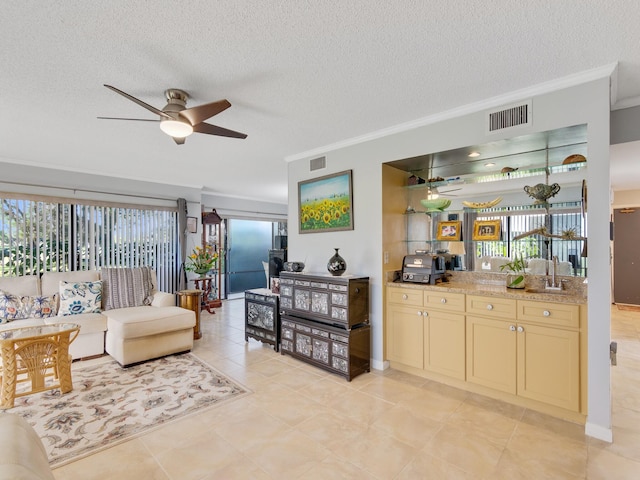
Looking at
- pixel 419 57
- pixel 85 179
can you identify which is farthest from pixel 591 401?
pixel 85 179

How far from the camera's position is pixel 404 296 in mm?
3301

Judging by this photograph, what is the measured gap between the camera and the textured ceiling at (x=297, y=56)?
5.48 feet

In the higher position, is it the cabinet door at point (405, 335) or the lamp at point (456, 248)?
the lamp at point (456, 248)

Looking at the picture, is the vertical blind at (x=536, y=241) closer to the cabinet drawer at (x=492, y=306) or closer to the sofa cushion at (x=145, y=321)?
the cabinet drawer at (x=492, y=306)

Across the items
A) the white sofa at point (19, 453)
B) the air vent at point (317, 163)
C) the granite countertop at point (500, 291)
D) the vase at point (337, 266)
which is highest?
the air vent at point (317, 163)

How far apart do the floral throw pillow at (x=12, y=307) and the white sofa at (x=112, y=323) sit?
0.29 feet

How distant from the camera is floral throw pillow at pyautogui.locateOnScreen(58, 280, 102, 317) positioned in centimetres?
400

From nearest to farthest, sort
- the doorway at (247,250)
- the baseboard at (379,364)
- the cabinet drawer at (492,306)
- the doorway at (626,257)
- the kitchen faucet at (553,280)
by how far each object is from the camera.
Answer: the cabinet drawer at (492,306), the kitchen faucet at (553,280), the baseboard at (379,364), the doorway at (626,257), the doorway at (247,250)

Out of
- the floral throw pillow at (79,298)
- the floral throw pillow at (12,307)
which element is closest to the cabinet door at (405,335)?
the floral throw pillow at (79,298)

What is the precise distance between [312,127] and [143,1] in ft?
6.29

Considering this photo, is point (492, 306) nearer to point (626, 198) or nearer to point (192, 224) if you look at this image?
point (192, 224)

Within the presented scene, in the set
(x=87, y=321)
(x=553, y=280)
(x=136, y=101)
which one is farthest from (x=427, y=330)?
(x=87, y=321)

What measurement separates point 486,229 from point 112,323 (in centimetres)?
432

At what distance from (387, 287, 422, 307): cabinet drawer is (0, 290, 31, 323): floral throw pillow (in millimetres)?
4284
